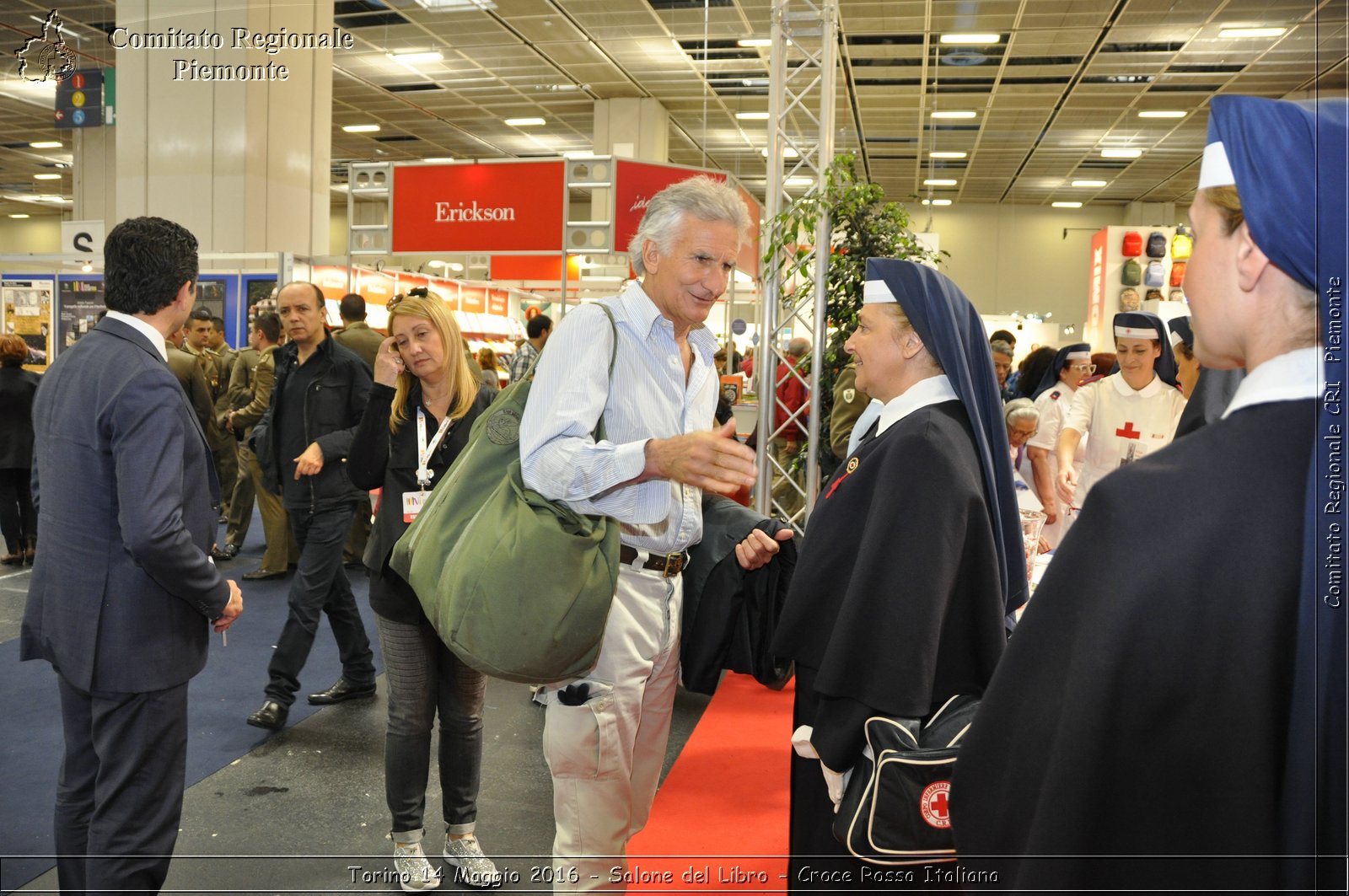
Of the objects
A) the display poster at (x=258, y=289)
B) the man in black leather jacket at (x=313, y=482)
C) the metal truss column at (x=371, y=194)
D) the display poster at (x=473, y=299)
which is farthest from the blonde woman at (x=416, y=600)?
the display poster at (x=473, y=299)

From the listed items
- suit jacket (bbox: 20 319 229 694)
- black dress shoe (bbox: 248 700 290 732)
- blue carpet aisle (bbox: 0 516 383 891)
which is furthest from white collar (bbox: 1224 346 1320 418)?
black dress shoe (bbox: 248 700 290 732)

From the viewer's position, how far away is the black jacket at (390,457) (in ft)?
9.09

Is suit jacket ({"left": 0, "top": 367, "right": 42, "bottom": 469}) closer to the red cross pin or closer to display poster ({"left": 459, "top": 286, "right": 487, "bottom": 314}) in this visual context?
the red cross pin

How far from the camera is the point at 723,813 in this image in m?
3.01

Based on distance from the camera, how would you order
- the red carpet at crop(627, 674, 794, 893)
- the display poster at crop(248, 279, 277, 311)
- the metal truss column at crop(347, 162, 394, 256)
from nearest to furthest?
the red carpet at crop(627, 674, 794, 893) → the metal truss column at crop(347, 162, 394, 256) → the display poster at crop(248, 279, 277, 311)

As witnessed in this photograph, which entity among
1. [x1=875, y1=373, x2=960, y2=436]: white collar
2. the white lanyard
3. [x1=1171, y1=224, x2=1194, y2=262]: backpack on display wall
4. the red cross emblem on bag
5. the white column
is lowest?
the red cross emblem on bag

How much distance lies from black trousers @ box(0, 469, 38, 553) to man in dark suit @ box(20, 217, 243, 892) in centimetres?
561

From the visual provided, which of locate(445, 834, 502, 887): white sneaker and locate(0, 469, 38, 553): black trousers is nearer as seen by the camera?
locate(445, 834, 502, 887): white sneaker

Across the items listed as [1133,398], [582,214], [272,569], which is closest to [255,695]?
→ [272,569]

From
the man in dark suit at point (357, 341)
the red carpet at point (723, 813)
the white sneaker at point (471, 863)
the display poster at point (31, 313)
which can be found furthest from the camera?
the display poster at point (31, 313)

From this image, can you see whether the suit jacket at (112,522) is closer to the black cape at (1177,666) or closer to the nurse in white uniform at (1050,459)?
the black cape at (1177,666)

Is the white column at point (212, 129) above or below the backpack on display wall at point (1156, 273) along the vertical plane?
above

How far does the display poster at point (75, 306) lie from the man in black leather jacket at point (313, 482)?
6368 mm

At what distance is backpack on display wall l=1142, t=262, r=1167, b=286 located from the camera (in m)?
10.0
